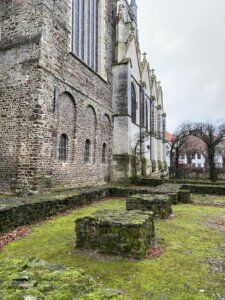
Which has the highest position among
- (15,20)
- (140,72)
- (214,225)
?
(140,72)

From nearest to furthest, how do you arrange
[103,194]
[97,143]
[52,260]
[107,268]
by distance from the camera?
1. [107,268]
2. [52,260]
3. [103,194]
4. [97,143]

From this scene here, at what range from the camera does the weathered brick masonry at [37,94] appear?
1216 cm

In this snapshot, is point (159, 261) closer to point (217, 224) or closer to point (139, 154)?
point (217, 224)

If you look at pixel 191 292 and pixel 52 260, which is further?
pixel 52 260

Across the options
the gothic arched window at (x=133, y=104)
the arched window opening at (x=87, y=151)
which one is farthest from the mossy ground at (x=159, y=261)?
the gothic arched window at (x=133, y=104)

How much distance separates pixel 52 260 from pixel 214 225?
18.2 ft

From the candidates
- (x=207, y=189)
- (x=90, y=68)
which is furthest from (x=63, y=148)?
(x=207, y=189)

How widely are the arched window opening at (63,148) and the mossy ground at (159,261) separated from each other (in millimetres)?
6304

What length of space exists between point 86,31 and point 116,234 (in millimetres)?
16018

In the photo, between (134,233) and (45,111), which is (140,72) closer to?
(45,111)

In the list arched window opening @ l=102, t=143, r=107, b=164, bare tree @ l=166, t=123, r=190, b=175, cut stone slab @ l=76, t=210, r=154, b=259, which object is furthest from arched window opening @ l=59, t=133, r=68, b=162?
bare tree @ l=166, t=123, r=190, b=175

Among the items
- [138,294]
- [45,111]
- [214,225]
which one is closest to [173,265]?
[138,294]

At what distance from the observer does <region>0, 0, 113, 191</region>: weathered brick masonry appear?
1216 centimetres

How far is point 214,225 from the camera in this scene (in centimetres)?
834
